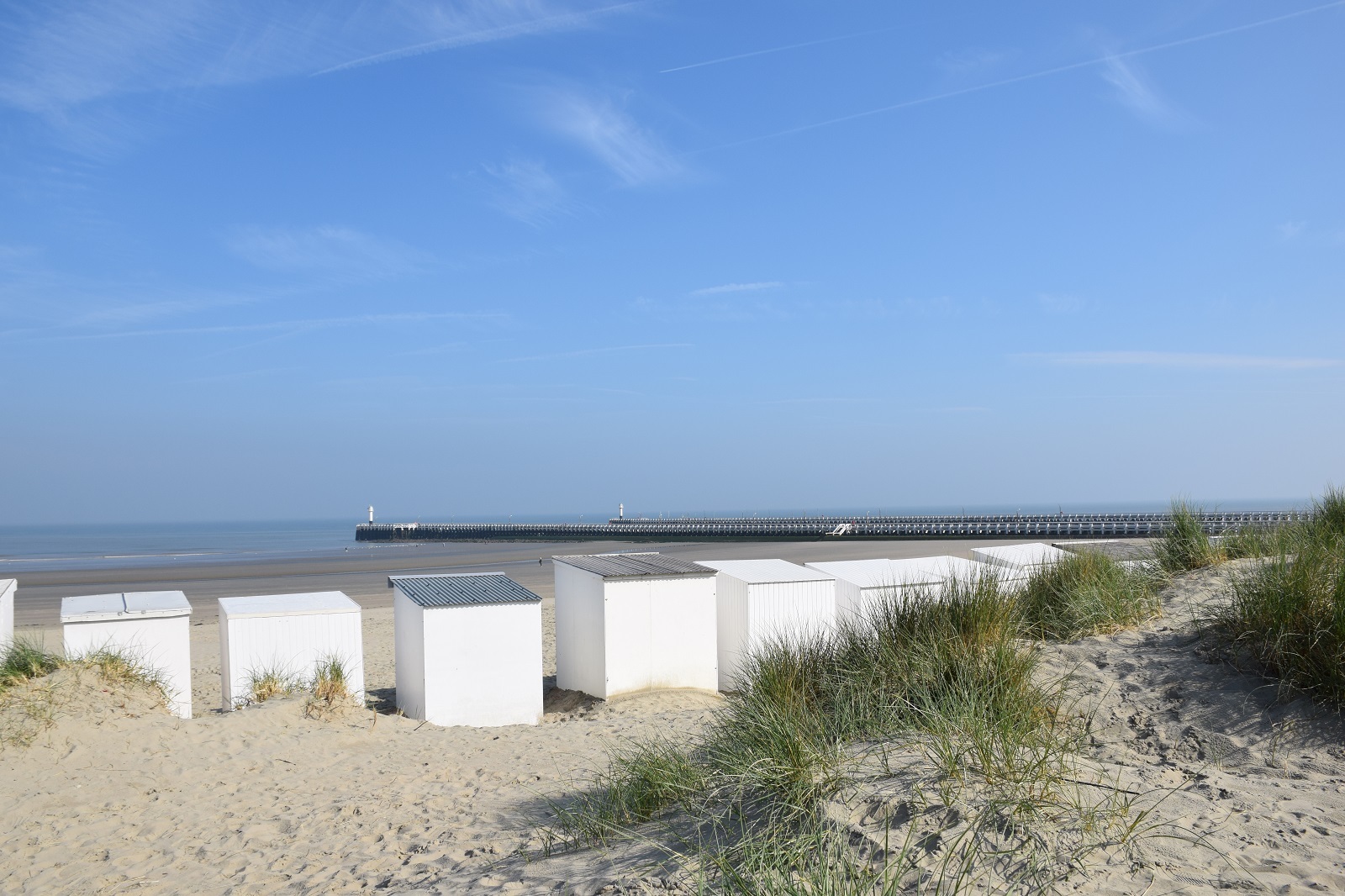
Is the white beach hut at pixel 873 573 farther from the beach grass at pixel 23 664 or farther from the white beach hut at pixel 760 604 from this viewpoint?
the beach grass at pixel 23 664

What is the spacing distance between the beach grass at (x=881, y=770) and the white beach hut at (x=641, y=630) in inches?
216

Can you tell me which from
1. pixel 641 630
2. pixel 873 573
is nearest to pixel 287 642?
pixel 641 630

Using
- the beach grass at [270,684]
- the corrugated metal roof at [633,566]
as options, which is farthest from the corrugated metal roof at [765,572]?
the beach grass at [270,684]

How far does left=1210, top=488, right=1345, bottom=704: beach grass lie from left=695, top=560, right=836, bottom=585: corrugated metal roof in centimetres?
661

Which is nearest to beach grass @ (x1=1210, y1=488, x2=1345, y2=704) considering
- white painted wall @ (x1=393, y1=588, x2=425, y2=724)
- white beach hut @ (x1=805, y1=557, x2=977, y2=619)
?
white beach hut @ (x1=805, y1=557, x2=977, y2=619)

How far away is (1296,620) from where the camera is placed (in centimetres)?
658

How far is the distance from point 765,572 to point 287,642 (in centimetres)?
708

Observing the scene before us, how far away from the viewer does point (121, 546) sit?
77.7m

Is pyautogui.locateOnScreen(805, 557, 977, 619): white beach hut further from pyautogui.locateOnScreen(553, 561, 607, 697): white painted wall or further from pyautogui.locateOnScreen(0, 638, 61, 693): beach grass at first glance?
pyautogui.locateOnScreen(0, 638, 61, 693): beach grass

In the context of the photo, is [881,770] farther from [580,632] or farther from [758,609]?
[580,632]

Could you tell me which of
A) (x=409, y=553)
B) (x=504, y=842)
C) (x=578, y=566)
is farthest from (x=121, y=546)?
(x=504, y=842)

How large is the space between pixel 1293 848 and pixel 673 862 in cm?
293

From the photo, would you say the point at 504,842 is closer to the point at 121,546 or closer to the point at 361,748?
the point at 361,748

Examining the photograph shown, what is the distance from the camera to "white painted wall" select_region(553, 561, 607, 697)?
12.9 metres
